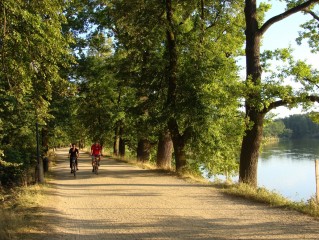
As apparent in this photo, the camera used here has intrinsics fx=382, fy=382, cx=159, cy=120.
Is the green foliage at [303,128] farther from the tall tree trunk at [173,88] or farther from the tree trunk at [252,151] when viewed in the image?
the tree trunk at [252,151]

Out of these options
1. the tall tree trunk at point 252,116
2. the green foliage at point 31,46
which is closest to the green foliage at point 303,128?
the tall tree trunk at point 252,116

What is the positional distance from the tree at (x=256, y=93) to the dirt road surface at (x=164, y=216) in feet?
7.22

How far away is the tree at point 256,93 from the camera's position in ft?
45.0

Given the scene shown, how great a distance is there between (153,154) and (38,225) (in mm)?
31522

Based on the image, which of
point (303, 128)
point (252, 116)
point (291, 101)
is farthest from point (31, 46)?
point (303, 128)

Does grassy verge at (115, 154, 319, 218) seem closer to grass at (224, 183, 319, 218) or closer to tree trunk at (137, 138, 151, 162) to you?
grass at (224, 183, 319, 218)

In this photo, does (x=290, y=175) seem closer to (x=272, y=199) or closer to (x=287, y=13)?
(x=287, y=13)

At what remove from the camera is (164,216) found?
918 centimetres

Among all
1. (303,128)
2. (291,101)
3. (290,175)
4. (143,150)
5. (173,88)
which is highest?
(173,88)

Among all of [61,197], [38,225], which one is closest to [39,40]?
[38,225]

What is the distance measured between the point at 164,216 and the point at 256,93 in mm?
6437

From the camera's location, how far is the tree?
1371 centimetres

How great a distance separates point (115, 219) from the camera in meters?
9.09

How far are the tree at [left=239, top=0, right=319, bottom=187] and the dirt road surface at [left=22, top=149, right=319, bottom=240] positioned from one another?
2.20 meters
